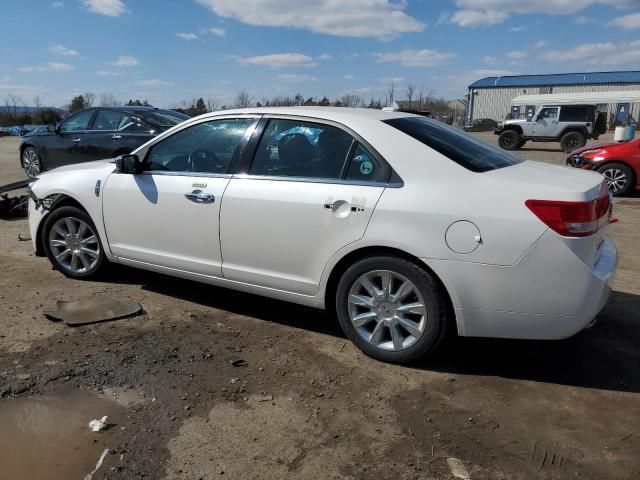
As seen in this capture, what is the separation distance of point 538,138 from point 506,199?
23105 mm

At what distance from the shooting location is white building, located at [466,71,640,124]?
60875 millimetres

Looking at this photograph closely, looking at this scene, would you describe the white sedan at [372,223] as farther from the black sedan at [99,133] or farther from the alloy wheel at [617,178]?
the alloy wheel at [617,178]

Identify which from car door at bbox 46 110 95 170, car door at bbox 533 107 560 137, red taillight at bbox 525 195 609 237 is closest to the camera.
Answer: red taillight at bbox 525 195 609 237

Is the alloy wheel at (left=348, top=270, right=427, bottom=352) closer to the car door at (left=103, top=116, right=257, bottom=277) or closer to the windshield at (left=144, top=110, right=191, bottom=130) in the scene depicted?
the car door at (left=103, top=116, right=257, bottom=277)

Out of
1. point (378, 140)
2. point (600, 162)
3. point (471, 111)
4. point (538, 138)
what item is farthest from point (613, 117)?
point (378, 140)

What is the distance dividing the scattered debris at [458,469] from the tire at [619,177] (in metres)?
9.49

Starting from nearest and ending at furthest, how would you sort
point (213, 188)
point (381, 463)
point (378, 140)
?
1. point (381, 463)
2. point (378, 140)
3. point (213, 188)

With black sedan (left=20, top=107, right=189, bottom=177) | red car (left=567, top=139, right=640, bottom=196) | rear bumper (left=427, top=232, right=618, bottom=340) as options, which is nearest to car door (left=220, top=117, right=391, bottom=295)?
rear bumper (left=427, top=232, right=618, bottom=340)

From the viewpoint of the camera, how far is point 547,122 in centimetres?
2377

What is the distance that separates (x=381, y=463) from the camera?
257cm

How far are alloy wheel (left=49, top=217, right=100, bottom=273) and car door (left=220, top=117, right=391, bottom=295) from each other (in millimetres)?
1650

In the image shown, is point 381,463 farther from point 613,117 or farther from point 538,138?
point 613,117

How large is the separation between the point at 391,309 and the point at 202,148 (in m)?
2.00

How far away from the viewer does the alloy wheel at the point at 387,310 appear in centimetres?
338
